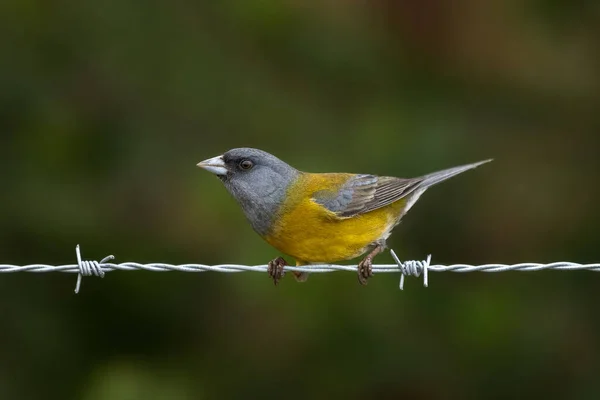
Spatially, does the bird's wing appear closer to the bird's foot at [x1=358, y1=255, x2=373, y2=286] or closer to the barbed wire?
the bird's foot at [x1=358, y1=255, x2=373, y2=286]

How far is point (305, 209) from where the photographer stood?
563 cm

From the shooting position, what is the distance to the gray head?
5.66 metres

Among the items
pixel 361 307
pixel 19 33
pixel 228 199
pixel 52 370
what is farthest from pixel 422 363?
pixel 19 33

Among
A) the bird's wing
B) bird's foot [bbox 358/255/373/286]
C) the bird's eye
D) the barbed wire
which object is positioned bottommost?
the barbed wire

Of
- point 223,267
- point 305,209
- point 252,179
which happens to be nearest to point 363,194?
point 305,209

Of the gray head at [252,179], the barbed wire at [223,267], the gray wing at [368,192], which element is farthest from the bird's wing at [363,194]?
the barbed wire at [223,267]

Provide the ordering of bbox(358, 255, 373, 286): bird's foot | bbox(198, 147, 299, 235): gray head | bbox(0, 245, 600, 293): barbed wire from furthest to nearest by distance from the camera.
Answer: bbox(198, 147, 299, 235): gray head → bbox(358, 255, 373, 286): bird's foot → bbox(0, 245, 600, 293): barbed wire

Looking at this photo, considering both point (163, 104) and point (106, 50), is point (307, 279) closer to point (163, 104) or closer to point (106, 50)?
point (163, 104)

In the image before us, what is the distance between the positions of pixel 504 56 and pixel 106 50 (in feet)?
10.7

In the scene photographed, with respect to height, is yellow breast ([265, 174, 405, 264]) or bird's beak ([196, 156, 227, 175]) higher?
bird's beak ([196, 156, 227, 175])

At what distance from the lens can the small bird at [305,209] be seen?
218 inches

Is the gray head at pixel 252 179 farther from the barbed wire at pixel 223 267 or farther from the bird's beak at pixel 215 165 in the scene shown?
the barbed wire at pixel 223 267

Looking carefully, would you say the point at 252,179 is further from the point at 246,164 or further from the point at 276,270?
the point at 276,270

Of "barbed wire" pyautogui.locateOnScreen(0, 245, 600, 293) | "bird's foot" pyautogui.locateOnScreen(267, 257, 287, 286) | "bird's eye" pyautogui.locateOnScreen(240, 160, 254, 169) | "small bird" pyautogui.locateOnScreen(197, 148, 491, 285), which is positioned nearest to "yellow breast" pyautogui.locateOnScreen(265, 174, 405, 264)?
"small bird" pyautogui.locateOnScreen(197, 148, 491, 285)
